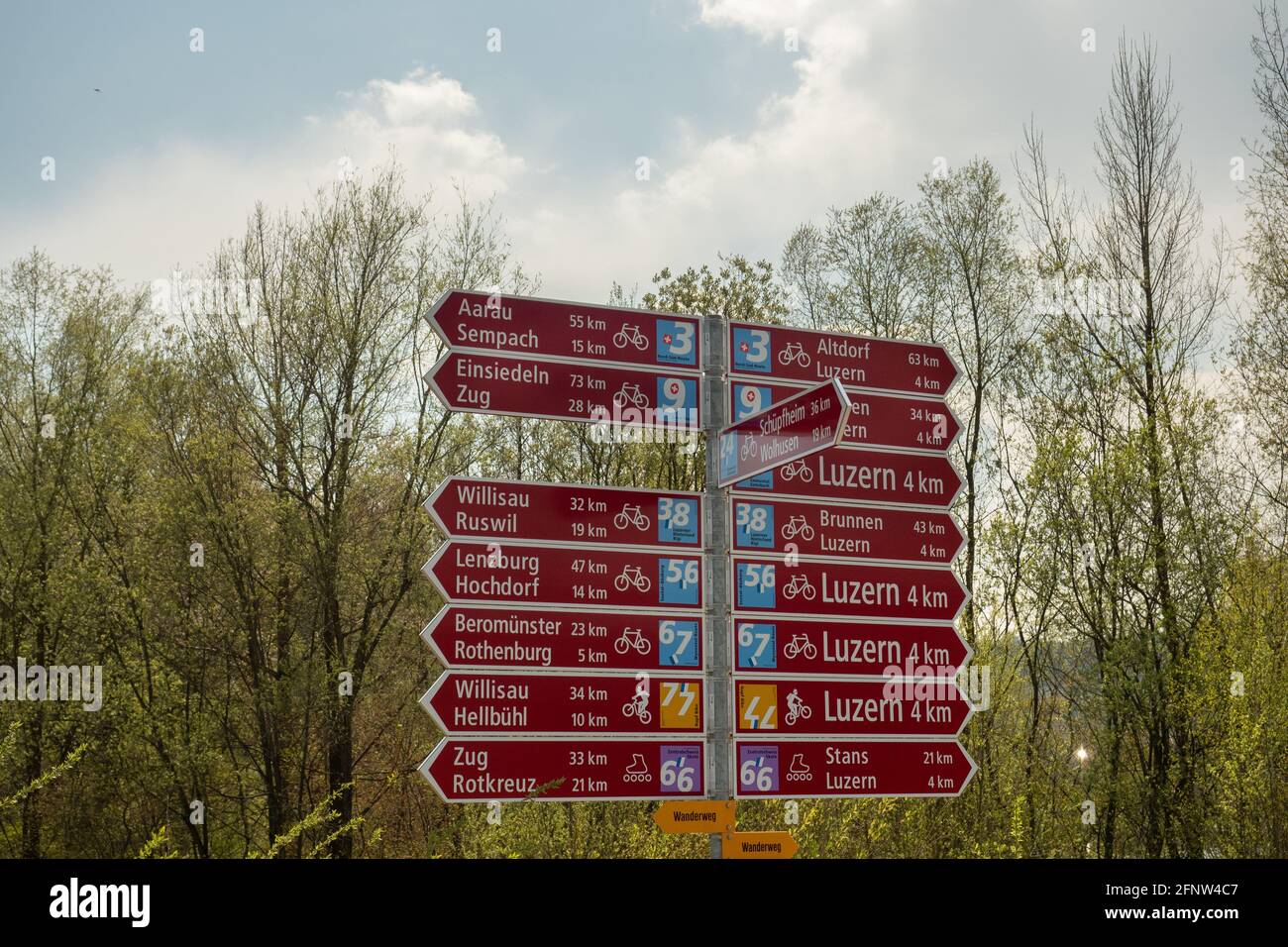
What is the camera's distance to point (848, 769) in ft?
22.4

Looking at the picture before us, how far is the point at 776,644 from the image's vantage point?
22.2 ft

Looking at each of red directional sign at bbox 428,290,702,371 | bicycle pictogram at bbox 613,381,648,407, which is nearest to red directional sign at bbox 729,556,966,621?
bicycle pictogram at bbox 613,381,648,407

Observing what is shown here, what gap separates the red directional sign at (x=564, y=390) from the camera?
645cm

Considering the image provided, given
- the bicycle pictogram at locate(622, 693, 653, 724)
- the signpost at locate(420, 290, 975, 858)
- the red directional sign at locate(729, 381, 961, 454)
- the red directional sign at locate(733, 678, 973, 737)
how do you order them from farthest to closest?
the red directional sign at locate(729, 381, 961, 454) < the red directional sign at locate(733, 678, 973, 737) < the bicycle pictogram at locate(622, 693, 653, 724) < the signpost at locate(420, 290, 975, 858)

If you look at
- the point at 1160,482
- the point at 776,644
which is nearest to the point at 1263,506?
the point at 1160,482

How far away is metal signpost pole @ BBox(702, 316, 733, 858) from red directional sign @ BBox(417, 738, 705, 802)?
0.11m

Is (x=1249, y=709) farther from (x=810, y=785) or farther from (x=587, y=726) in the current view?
(x=587, y=726)

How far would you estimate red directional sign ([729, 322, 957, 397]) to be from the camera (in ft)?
23.4

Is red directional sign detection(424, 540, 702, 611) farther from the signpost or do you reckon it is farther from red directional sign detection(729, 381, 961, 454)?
red directional sign detection(729, 381, 961, 454)

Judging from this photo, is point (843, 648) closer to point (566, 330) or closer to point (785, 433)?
point (785, 433)

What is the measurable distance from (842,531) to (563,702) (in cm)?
205

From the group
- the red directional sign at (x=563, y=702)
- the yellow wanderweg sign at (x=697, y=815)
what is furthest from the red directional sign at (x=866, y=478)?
the yellow wanderweg sign at (x=697, y=815)

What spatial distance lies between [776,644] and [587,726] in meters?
1.22
